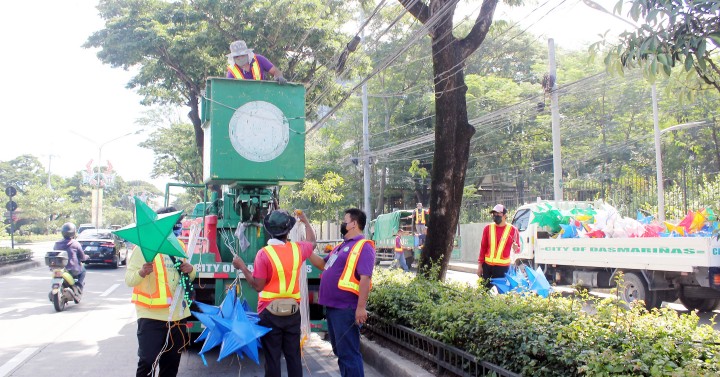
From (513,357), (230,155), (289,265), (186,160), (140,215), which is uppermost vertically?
(186,160)

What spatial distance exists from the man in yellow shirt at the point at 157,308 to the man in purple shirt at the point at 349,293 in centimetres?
118

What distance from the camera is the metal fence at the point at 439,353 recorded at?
4863 mm

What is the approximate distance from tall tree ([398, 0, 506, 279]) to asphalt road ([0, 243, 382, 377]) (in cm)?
215

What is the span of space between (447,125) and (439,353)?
358cm

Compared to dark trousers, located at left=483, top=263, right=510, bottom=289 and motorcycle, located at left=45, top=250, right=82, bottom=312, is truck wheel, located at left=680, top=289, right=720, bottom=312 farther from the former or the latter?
motorcycle, located at left=45, top=250, right=82, bottom=312

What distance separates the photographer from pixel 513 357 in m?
4.50

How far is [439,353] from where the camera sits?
5.62 m

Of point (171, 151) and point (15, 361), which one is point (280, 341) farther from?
point (171, 151)

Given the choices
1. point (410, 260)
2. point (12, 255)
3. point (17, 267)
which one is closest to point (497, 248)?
point (410, 260)

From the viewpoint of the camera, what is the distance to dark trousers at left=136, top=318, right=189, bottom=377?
4676 millimetres

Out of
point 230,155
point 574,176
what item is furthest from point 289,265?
point 574,176

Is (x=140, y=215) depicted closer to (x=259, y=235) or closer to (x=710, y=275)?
(x=259, y=235)

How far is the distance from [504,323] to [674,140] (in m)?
22.8

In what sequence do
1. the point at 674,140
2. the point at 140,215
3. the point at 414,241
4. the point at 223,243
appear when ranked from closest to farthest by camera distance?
the point at 140,215
the point at 223,243
the point at 414,241
the point at 674,140
